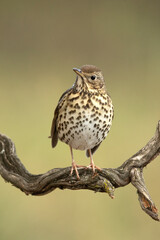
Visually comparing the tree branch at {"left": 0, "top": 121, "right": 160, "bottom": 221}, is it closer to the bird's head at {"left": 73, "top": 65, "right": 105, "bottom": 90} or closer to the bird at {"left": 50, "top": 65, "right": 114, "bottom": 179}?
the bird at {"left": 50, "top": 65, "right": 114, "bottom": 179}

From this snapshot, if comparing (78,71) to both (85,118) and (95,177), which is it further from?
(95,177)

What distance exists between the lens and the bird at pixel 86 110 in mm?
3059

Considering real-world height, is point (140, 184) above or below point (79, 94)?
below

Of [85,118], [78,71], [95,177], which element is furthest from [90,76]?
[95,177]

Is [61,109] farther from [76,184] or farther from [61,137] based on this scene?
[76,184]

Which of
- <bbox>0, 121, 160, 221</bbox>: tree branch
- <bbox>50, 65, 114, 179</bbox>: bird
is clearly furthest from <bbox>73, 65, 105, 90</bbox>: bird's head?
<bbox>0, 121, 160, 221</bbox>: tree branch

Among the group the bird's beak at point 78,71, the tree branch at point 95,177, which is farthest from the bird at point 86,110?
the tree branch at point 95,177

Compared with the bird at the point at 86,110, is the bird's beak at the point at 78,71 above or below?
above

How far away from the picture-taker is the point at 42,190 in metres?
2.72

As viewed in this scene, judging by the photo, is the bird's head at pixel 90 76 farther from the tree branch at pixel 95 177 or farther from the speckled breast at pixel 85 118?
the tree branch at pixel 95 177

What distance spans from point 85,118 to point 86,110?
0.05m

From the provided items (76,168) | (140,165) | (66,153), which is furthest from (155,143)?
(66,153)

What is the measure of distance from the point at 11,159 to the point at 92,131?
525mm

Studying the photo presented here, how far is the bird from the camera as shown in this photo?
10.0 ft
